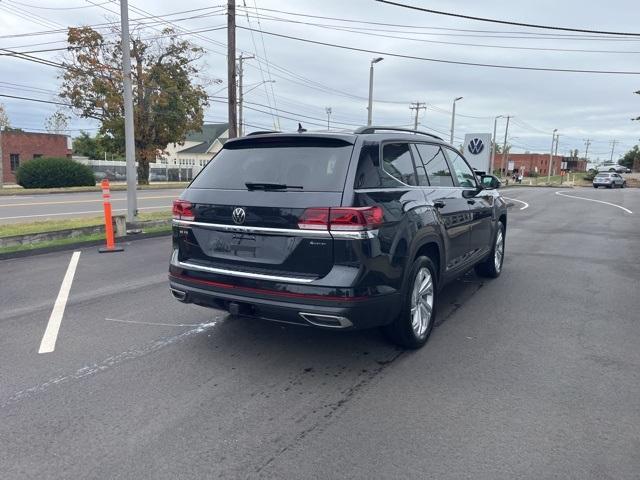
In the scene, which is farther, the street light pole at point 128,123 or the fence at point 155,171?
the fence at point 155,171

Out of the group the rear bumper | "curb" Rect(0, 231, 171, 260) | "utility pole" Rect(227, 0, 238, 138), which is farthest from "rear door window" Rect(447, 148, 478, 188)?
"utility pole" Rect(227, 0, 238, 138)

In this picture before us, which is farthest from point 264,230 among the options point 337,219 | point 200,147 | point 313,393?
point 200,147

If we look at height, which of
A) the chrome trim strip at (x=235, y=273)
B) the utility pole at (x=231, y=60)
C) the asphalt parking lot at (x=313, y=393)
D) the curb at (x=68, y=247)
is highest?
the utility pole at (x=231, y=60)

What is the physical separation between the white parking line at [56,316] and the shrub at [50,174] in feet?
90.6

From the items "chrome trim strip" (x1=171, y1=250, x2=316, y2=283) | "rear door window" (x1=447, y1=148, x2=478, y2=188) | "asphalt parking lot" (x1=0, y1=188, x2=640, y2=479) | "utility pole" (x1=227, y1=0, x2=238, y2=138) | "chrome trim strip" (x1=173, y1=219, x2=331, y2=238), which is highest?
"utility pole" (x1=227, y1=0, x2=238, y2=138)

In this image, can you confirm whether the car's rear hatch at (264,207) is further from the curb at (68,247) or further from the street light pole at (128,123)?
the street light pole at (128,123)

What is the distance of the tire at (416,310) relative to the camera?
409cm

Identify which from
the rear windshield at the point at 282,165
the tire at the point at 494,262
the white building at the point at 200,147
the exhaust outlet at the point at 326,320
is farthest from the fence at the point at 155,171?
the exhaust outlet at the point at 326,320

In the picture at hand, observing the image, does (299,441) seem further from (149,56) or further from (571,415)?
(149,56)

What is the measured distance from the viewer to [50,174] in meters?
31.7

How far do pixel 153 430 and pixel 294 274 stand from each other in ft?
4.42

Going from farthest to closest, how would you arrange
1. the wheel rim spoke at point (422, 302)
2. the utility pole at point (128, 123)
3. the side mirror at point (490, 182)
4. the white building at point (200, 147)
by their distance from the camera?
1. the white building at point (200, 147)
2. the utility pole at point (128, 123)
3. the side mirror at point (490, 182)
4. the wheel rim spoke at point (422, 302)

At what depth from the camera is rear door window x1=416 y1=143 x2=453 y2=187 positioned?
4.91 meters

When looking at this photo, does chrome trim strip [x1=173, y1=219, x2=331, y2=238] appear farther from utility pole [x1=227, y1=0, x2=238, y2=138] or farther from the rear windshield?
utility pole [x1=227, y1=0, x2=238, y2=138]
